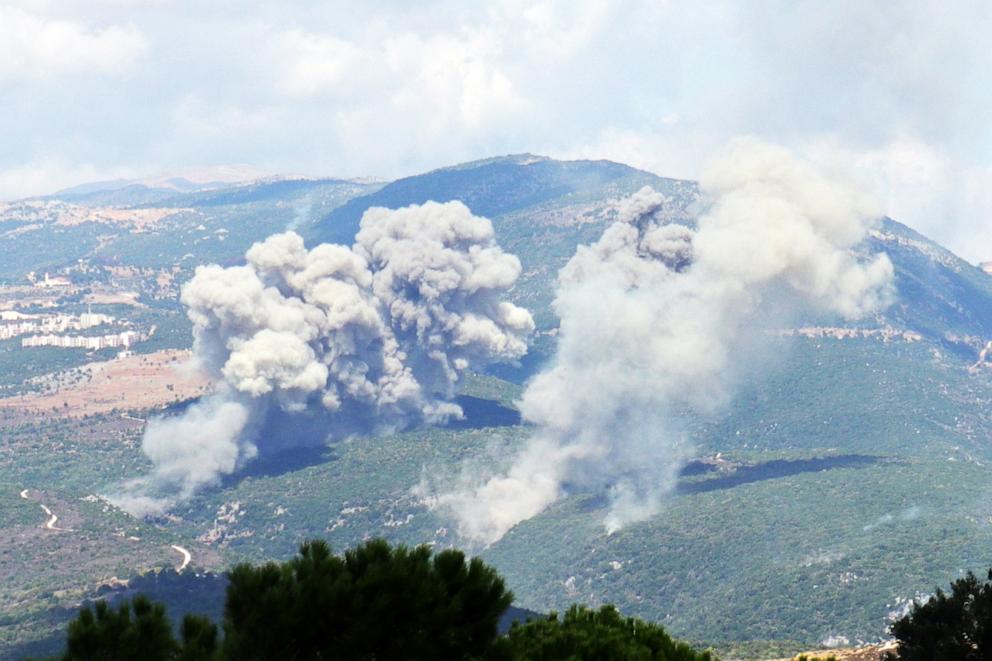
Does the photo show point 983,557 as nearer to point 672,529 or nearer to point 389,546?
point 672,529

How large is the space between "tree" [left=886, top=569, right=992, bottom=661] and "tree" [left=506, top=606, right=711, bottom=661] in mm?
7472

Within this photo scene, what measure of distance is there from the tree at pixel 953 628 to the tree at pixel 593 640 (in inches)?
294

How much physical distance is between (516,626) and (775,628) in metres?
88.3

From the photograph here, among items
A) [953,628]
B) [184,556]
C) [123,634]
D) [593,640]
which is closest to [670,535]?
[184,556]

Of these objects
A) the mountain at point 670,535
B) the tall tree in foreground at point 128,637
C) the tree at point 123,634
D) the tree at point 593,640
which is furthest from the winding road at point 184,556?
the tree at point 123,634

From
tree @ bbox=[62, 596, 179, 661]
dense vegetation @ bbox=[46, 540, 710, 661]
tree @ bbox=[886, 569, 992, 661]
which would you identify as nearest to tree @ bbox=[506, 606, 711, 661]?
dense vegetation @ bbox=[46, 540, 710, 661]

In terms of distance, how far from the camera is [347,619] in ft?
98.8

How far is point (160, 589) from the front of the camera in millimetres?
120000

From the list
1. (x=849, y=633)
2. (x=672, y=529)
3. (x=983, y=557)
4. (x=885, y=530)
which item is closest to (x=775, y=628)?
(x=849, y=633)

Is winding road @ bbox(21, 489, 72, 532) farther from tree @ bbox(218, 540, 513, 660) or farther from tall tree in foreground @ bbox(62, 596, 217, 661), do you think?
tall tree in foreground @ bbox(62, 596, 217, 661)

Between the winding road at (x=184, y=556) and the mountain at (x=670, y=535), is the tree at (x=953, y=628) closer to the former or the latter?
the mountain at (x=670, y=535)

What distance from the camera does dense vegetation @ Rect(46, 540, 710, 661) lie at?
2956cm

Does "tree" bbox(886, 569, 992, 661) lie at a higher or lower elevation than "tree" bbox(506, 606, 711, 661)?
lower

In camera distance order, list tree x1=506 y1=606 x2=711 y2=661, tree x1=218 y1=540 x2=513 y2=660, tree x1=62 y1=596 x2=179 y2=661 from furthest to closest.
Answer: tree x1=506 y1=606 x2=711 y2=661
tree x1=218 y1=540 x2=513 y2=660
tree x1=62 y1=596 x2=179 y2=661
